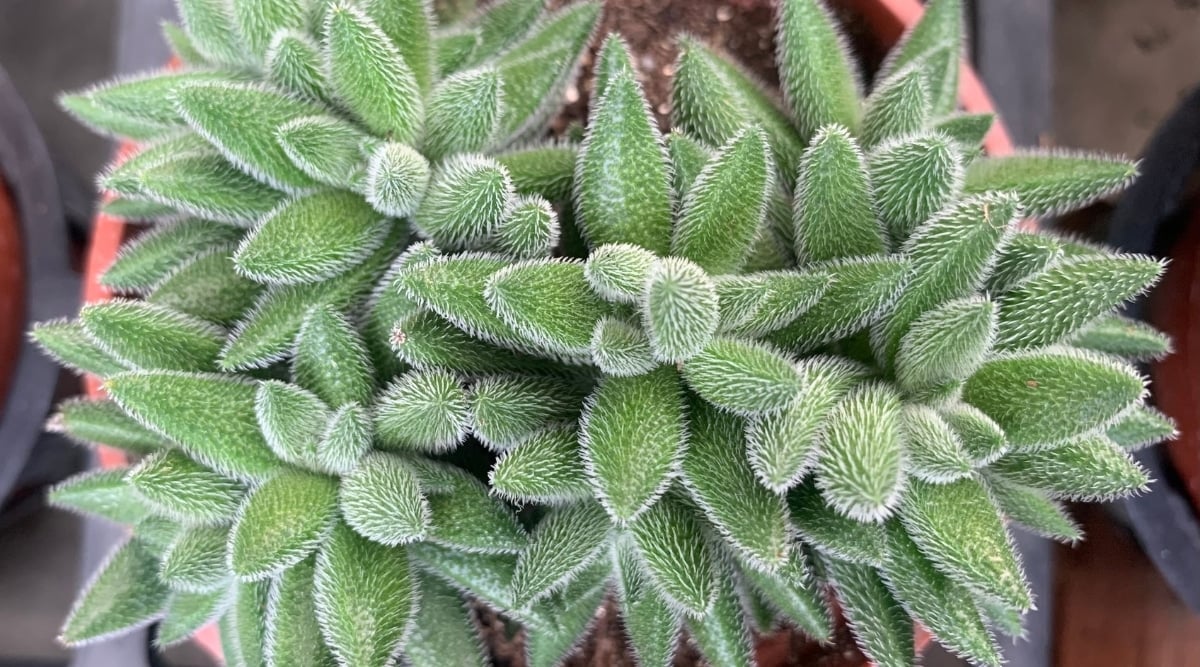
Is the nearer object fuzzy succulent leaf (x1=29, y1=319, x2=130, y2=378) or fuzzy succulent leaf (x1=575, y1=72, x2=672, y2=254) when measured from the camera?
fuzzy succulent leaf (x1=575, y1=72, x2=672, y2=254)

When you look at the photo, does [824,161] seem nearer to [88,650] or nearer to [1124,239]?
[1124,239]

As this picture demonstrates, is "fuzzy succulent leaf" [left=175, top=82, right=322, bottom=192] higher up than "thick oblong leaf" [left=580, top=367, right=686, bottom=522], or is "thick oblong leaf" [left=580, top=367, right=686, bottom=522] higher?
"fuzzy succulent leaf" [left=175, top=82, right=322, bottom=192]

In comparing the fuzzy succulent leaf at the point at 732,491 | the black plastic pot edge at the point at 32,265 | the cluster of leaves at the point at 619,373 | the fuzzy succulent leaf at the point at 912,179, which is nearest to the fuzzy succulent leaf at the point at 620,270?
the cluster of leaves at the point at 619,373

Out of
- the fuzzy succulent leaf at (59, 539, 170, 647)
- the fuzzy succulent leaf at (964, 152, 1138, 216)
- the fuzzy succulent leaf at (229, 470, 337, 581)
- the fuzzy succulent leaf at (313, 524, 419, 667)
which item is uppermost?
the fuzzy succulent leaf at (964, 152, 1138, 216)

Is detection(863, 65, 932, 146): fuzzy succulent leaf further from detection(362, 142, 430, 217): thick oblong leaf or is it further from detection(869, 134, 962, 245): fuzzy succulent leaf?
detection(362, 142, 430, 217): thick oblong leaf

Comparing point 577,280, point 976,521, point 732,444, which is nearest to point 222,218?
point 577,280

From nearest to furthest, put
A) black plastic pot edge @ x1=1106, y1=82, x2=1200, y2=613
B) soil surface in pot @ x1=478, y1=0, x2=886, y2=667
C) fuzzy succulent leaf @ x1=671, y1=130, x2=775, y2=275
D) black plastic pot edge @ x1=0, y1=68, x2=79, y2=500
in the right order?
1. fuzzy succulent leaf @ x1=671, y1=130, x2=775, y2=275
2. soil surface in pot @ x1=478, y1=0, x2=886, y2=667
3. black plastic pot edge @ x1=1106, y1=82, x2=1200, y2=613
4. black plastic pot edge @ x1=0, y1=68, x2=79, y2=500

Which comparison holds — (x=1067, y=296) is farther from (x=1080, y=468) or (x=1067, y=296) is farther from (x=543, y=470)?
(x=543, y=470)

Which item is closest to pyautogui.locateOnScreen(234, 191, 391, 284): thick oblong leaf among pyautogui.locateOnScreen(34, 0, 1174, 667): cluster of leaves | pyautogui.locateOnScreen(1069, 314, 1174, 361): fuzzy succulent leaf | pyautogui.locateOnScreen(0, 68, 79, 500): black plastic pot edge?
pyautogui.locateOnScreen(34, 0, 1174, 667): cluster of leaves
